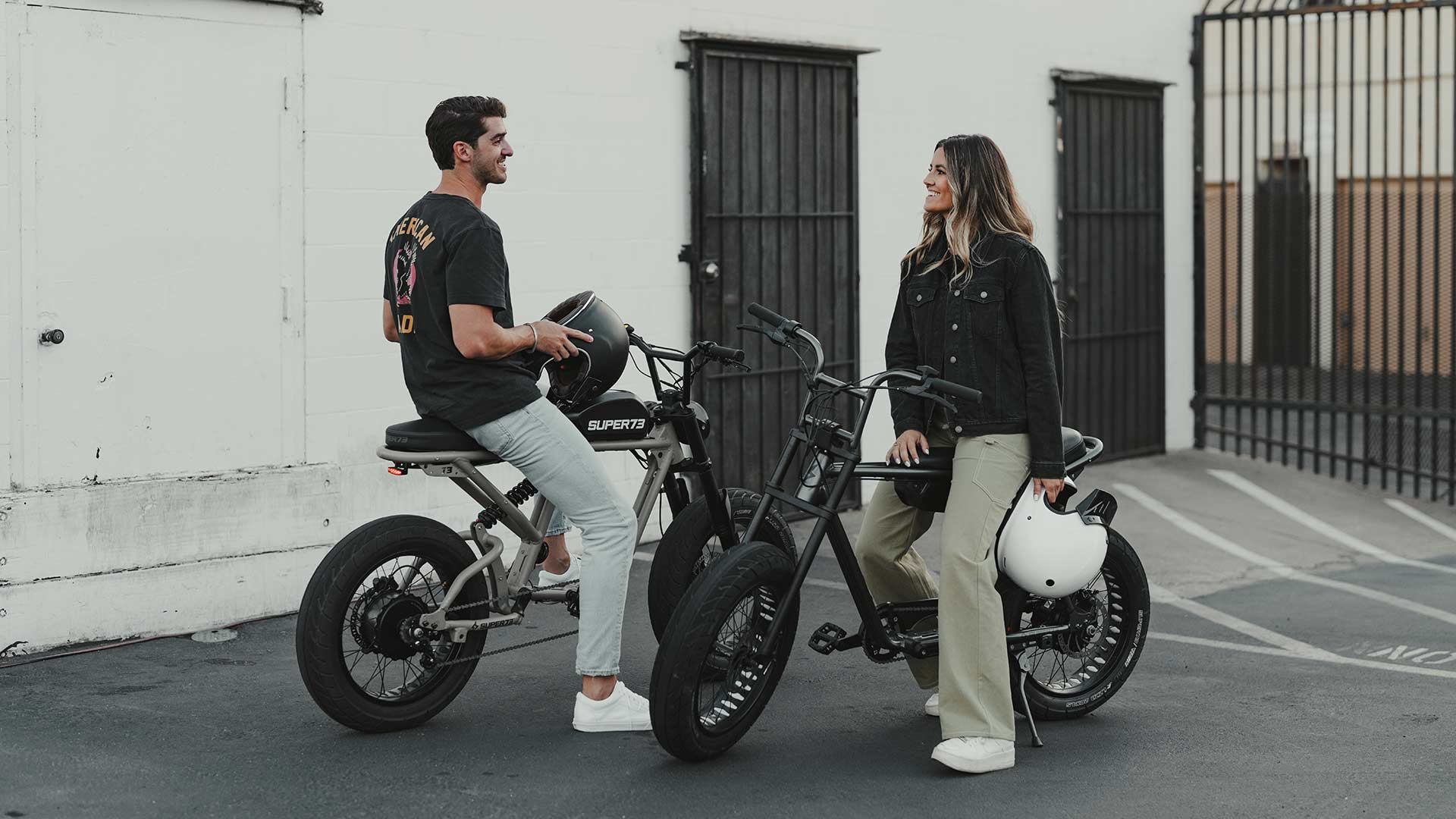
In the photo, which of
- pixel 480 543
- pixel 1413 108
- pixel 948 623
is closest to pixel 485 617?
pixel 480 543

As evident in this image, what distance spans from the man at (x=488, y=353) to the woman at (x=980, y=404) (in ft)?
2.96

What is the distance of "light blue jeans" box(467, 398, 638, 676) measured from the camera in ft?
16.3

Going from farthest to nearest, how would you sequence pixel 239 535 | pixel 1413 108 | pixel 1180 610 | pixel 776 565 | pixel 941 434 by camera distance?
pixel 1413 108
pixel 1180 610
pixel 239 535
pixel 941 434
pixel 776 565

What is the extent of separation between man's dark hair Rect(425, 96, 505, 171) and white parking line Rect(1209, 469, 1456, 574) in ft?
19.5

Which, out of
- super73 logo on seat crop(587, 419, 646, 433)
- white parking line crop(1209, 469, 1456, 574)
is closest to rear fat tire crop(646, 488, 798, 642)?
super73 logo on seat crop(587, 419, 646, 433)

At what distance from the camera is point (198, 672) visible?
5977 millimetres

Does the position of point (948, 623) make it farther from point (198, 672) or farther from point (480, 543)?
point (198, 672)

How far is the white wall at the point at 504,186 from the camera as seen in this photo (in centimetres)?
655

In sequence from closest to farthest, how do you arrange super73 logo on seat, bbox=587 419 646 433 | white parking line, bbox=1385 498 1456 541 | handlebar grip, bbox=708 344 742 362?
super73 logo on seat, bbox=587 419 646 433
handlebar grip, bbox=708 344 742 362
white parking line, bbox=1385 498 1456 541

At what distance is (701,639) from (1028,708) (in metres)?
1.14

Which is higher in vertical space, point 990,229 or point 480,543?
point 990,229

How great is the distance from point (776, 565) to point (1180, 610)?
3304 millimetres

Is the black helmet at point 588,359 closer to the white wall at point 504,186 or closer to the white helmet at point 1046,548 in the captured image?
the white helmet at point 1046,548

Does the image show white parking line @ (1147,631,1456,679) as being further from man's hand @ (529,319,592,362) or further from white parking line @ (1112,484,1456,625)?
man's hand @ (529,319,592,362)
